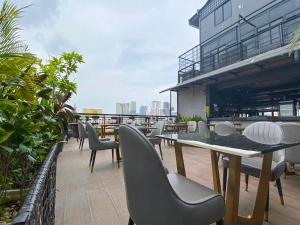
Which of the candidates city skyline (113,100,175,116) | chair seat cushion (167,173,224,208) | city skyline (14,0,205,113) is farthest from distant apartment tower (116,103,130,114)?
chair seat cushion (167,173,224,208)

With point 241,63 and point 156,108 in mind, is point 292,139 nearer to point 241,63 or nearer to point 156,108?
point 241,63

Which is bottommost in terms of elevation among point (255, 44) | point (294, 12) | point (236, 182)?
point (236, 182)

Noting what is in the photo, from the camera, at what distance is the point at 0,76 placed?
106 cm

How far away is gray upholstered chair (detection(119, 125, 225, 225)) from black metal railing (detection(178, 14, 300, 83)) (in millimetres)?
5250

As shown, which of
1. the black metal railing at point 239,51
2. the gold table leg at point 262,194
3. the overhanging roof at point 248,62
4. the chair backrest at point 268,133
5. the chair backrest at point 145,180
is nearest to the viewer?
the chair backrest at point 145,180

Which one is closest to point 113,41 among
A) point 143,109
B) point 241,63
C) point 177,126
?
point 177,126

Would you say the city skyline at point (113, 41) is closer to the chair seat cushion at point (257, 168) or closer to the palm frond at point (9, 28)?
the palm frond at point (9, 28)

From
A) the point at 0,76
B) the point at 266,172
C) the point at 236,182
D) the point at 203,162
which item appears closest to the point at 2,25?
the point at 0,76

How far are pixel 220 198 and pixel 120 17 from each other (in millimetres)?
5816

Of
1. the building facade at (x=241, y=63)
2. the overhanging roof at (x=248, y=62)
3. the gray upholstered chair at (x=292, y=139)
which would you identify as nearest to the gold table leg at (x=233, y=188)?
the gray upholstered chair at (x=292, y=139)

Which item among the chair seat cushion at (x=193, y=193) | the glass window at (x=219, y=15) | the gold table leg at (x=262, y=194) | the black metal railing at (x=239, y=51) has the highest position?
the glass window at (x=219, y=15)

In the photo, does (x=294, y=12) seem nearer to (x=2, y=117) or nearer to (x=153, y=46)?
(x=153, y=46)

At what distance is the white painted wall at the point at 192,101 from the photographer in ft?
32.0

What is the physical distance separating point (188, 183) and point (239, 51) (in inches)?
307
